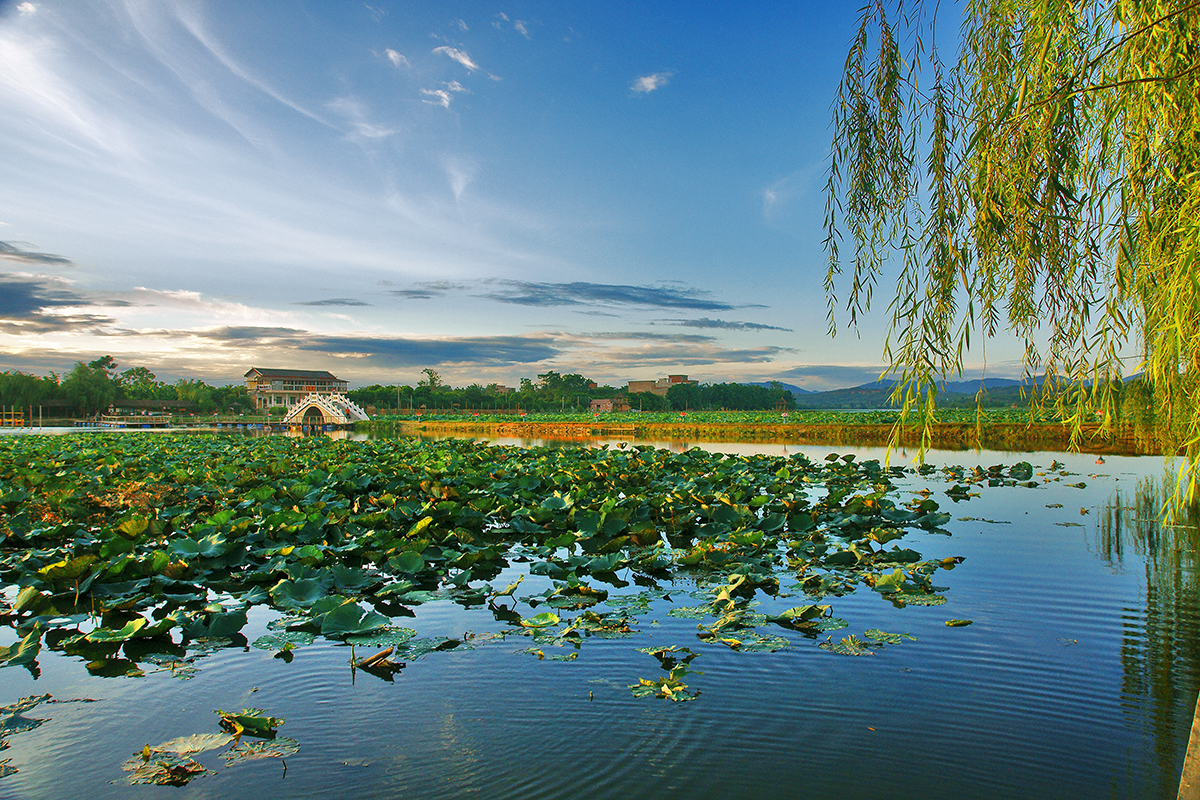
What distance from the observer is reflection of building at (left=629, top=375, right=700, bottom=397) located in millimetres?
111419

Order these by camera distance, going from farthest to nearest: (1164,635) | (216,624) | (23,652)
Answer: (1164,635) → (216,624) → (23,652)

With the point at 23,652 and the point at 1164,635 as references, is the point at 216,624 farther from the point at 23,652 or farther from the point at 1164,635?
the point at 1164,635

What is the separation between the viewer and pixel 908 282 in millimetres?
3186

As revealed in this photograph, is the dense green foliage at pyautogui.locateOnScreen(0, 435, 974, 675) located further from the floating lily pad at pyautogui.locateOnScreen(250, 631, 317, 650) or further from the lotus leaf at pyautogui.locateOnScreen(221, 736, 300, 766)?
the lotus leaf at pyautogui.locateOnScreen(221, 736, 300, 766)

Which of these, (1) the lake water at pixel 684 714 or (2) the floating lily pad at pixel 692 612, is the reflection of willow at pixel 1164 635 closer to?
(1) the lake water at pixel 684 714

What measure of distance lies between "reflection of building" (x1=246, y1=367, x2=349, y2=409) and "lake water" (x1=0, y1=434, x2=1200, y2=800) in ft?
287

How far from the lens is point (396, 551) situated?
215 inches

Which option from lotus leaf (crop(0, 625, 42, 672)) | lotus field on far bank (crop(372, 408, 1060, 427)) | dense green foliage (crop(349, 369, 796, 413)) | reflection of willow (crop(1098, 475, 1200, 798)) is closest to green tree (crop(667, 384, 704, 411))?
dense green foliage (crop(349, 369, 796, 413))

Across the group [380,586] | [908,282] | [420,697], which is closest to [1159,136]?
[908,282]

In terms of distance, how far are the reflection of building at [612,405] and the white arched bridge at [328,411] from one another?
4282cm

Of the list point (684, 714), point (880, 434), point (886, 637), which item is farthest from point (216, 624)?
point (880, 434)

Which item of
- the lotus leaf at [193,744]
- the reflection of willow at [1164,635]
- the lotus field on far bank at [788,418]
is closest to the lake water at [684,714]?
the reflection of willow at [1164,635]

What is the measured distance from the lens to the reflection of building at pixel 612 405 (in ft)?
301

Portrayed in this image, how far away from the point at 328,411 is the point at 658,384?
72059mm
